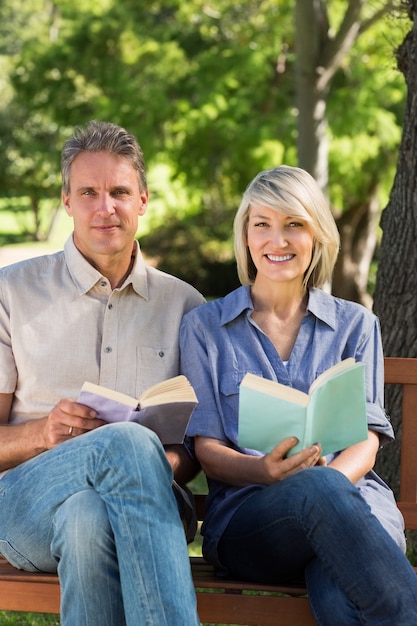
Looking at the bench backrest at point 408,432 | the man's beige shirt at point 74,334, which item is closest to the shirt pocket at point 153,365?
the man's beige shirt at point 74,334

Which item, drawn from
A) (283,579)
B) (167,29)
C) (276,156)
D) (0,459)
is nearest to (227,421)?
(283,579)

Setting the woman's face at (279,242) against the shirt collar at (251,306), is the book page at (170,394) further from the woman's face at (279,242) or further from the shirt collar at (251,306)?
the woman's face at (279,242)

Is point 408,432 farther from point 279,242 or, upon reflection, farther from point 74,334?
point 74,334

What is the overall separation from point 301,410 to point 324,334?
1.92 feet

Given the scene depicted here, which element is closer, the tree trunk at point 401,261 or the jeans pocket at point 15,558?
the jeans pocket at point 15,558

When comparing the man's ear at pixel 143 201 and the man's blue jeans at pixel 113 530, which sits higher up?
the man's ear at pixel 143 201

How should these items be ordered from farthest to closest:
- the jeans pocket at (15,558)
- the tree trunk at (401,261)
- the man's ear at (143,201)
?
the tree trunk at (401,261), the man's ear at (143,201), the jeans pocket at (15,558)

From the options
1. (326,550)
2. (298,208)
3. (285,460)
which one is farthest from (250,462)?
(298,208)

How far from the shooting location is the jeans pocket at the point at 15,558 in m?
3.00

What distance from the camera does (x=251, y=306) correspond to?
10.9ft

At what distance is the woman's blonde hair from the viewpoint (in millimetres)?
3238

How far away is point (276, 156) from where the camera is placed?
11.2m

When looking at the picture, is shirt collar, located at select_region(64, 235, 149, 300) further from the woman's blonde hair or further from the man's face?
the woman's blonde hair

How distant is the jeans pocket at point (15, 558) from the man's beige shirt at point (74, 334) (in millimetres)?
472
